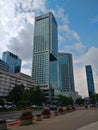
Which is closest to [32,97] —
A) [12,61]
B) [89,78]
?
[89,78]

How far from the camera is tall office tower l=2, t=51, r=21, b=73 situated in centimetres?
18089

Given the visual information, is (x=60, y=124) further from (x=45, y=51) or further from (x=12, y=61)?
(x=12, y=61)

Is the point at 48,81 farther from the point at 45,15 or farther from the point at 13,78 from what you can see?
the point at 45,15

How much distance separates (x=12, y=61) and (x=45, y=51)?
37727mm

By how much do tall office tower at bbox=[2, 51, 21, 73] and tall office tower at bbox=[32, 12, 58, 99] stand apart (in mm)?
20294

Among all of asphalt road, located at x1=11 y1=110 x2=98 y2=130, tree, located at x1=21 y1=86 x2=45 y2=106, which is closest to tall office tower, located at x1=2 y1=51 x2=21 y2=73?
tree, located at x1=21 y1=86 x2=45 y2=106

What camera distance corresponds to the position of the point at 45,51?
176500mm

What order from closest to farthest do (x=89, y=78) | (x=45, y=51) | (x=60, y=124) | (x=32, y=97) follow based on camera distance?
(x=60, y=124) < (x=32, y=97) < (x=45, y=51) < (x=89, y=78)

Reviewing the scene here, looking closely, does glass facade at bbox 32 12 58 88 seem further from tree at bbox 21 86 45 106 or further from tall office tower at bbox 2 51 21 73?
tree at bbox 21 86 45 106

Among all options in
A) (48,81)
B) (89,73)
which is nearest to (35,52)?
(48,81)

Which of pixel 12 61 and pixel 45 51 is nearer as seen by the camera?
pixel 45 51

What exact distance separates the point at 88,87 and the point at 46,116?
162 metres

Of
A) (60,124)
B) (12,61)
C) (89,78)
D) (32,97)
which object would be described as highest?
(12,61)

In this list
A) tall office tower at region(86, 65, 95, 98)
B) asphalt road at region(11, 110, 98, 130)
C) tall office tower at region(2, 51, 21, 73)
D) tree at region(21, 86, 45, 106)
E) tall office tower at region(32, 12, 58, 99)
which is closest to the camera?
asphalt road at region(11, 110, 98, 130)
